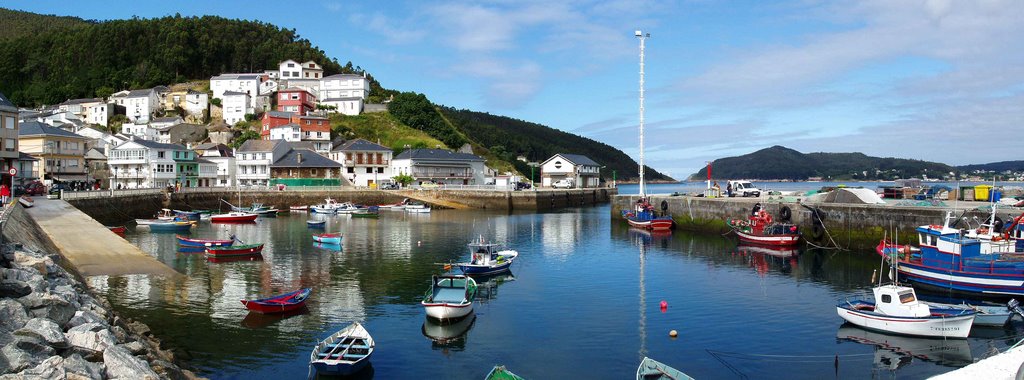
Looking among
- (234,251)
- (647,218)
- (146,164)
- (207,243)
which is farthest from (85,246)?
(146,164)

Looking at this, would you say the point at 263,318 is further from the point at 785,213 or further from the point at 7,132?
the point at 7,132

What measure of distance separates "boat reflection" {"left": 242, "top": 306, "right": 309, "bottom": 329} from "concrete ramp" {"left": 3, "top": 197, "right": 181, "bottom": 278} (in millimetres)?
8937

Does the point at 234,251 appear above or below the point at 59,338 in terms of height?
below

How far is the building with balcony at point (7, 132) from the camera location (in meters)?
51.1

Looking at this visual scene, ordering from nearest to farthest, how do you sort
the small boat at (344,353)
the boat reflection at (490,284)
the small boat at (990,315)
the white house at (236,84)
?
the small boat at (344,353), the small boat at (990,315), the boat reflection at (490,284), the white house at (236,84)

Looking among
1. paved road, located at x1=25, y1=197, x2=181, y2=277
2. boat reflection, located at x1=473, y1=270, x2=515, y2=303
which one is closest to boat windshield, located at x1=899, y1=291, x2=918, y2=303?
boat reflection, located at x1=473, y1=270, x2=515, y2=303

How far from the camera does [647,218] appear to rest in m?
58.8

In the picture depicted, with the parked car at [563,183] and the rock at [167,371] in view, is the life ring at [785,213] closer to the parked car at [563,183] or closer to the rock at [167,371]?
the rock at [167,371]

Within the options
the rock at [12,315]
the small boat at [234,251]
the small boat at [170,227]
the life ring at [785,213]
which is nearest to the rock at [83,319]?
the rock at [12,315]

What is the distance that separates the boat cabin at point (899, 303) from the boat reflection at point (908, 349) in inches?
32.5

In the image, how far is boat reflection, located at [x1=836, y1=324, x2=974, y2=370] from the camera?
19.3m

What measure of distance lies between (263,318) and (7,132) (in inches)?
1720

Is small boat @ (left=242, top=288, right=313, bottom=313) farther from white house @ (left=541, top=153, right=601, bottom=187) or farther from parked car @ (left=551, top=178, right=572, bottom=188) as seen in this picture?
white house @ (left=541, top=153, right=601, bottom=187)

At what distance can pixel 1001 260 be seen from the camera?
2692 centimetres
